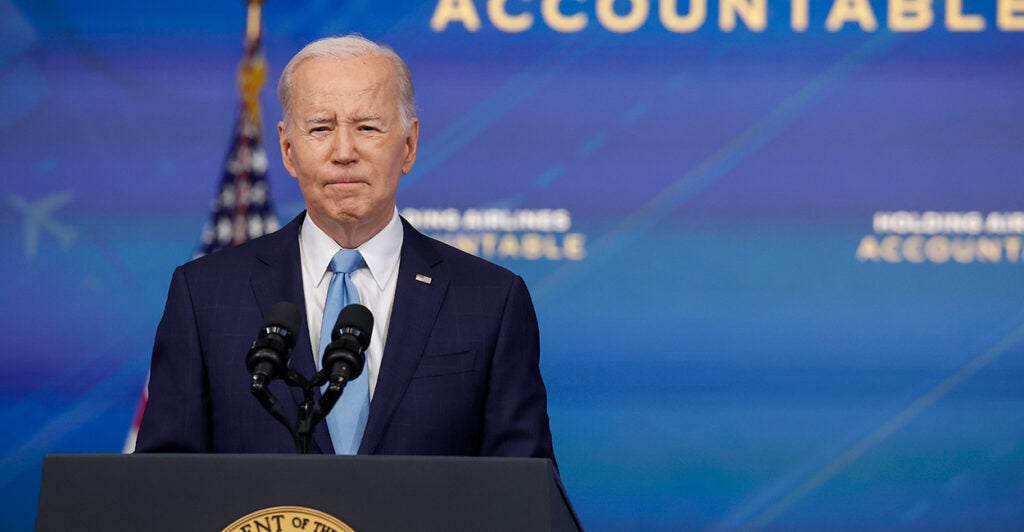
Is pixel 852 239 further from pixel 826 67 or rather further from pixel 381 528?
pixel 381 528

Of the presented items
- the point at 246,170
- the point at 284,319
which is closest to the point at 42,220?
the point at 246,170

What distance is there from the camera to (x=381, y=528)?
1.65 meters

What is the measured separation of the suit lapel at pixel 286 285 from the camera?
2.30m

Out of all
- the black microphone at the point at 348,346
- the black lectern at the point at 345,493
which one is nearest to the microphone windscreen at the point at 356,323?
the black microphone at the point at 348,346

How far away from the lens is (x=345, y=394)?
2.34 m

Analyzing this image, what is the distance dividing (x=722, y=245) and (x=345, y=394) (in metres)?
2.26

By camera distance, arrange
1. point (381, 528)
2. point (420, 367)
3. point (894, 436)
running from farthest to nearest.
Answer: point (894, 436), point (420, 367), point (381, 528)

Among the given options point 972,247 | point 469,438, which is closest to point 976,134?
point 972,247

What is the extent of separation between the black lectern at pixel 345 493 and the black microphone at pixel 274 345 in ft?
0.42

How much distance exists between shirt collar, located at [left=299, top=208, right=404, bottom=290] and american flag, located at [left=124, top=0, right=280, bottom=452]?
2040 millimetres

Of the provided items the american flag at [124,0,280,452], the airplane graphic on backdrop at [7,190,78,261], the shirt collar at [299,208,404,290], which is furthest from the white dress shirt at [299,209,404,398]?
the airplane graphic on backdrop at [7,190,78,261]

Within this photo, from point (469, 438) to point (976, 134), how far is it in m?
2.61

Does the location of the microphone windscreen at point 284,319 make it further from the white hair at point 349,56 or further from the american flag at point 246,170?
the american flag at point 246,170

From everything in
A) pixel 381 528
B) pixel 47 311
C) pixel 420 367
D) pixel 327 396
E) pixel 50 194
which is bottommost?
pixel 381 528
